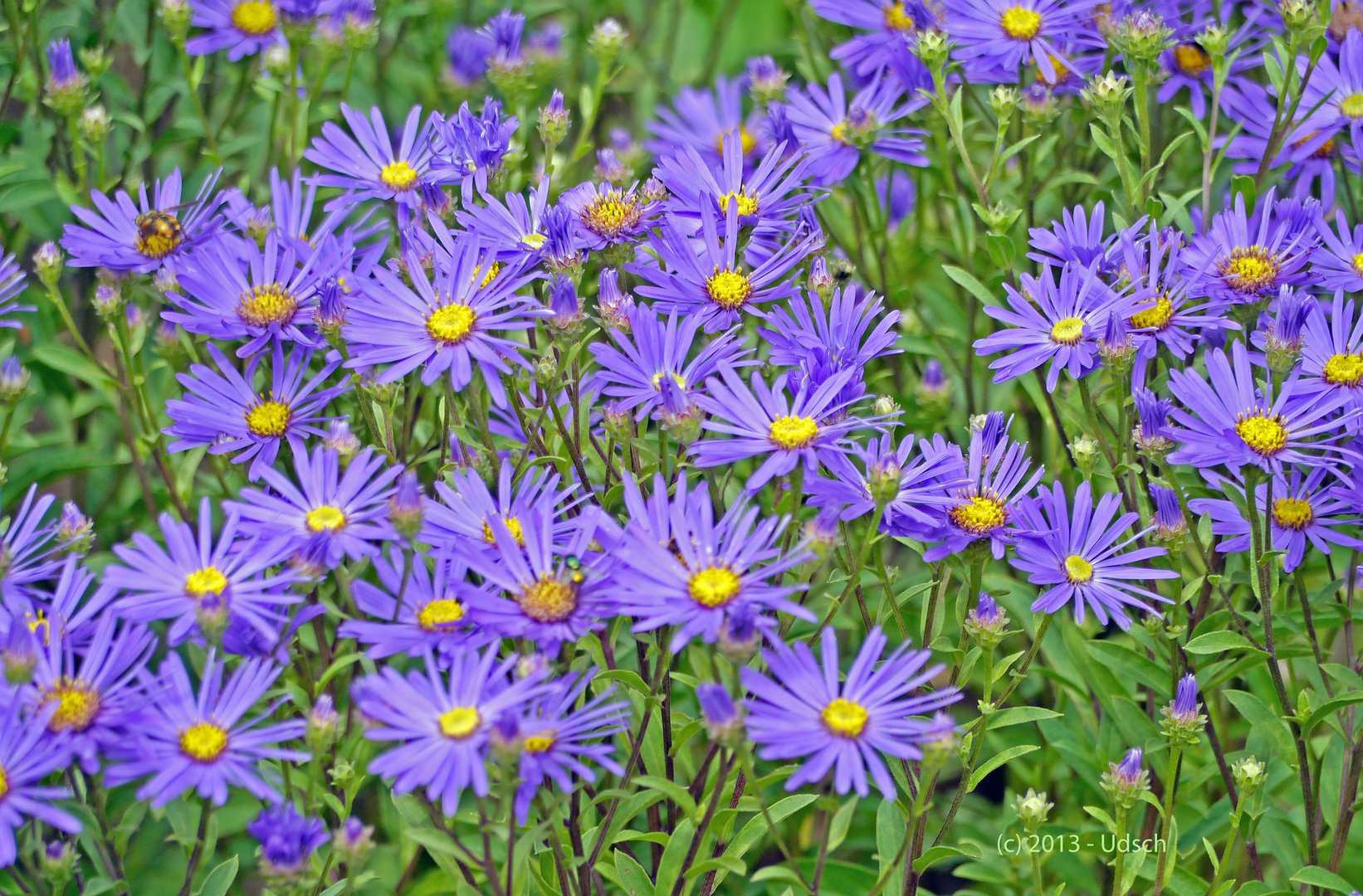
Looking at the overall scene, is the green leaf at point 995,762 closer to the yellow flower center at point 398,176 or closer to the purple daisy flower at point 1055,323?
the purple daisy flower at point 1055,323

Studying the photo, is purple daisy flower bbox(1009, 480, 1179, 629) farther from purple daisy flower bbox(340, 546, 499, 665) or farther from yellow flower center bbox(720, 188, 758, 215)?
purple daisy flower bbox(340, 546, 499, 665)

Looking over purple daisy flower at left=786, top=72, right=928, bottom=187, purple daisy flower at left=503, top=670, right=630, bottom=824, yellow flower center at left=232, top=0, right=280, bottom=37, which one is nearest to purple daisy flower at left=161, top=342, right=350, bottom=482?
purple daisy flower at left=503, top=670, right=630, bottom=824

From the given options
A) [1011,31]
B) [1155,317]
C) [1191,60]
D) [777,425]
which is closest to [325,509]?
[777,425]

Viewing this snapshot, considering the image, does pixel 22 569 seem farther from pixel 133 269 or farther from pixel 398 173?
pixel 398 173

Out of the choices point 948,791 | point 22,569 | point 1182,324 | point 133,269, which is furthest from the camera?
point 948,791

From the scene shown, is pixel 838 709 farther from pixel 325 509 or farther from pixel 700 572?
pixel 325 509

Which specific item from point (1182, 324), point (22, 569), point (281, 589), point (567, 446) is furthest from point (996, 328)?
point (22, 569)
